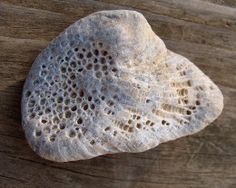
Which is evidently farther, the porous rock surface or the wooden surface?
the wooden surface

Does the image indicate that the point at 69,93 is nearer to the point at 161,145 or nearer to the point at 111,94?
the point at 111,94

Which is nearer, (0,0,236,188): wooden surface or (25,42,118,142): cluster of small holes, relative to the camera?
(25,42,118,142): cluster of small holes

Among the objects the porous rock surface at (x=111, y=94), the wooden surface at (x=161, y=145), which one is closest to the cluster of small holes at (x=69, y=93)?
the porous rock surface at (x=111, y=94)

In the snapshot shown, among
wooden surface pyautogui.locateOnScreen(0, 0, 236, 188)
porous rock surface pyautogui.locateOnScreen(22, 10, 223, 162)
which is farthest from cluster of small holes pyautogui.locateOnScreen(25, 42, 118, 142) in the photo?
wooden surface pyautogui.locateOnScreen(0, 0, 236, 188)

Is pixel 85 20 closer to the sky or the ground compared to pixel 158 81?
closer to the sky

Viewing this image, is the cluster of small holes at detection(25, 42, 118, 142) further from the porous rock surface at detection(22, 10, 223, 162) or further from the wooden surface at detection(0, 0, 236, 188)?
the wooden surface at detection(0, 0, 236, 188)

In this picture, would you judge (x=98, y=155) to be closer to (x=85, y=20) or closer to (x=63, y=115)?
(x=63, y=115)

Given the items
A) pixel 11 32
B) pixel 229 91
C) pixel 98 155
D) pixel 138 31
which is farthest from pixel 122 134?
pixel 11 32
